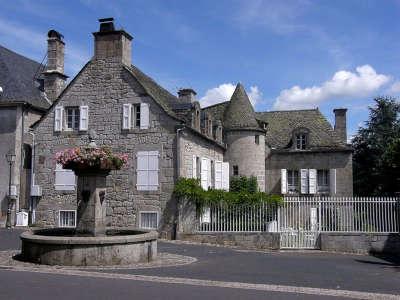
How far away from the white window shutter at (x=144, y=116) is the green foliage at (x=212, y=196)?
116 inches

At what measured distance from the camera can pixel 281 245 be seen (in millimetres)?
18812

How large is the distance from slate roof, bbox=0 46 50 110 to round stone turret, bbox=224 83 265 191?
1080cm

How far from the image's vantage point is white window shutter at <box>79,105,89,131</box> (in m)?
22.4

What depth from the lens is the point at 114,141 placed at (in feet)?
72.0

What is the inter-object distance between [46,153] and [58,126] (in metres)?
1.40

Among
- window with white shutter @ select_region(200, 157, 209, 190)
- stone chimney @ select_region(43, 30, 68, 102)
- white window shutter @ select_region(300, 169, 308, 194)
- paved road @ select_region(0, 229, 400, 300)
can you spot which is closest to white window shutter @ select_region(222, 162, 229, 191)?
window with white shutter @ select_region(200, 157, 209, 190)

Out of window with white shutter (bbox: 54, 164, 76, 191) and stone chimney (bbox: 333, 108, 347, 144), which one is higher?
stone chimney (bbox: 333, 108, 347, 144)

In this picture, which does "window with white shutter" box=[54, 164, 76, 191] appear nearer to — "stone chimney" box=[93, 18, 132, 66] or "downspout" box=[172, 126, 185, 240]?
"downspout" box=[172, 126, 185, 240]

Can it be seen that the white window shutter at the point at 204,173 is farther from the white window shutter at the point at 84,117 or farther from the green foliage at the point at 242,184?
the white window shutter at the point at 84,117

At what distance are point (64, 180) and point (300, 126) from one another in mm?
17894

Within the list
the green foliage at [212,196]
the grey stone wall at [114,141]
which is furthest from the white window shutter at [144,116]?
the green foliage at [212,196]

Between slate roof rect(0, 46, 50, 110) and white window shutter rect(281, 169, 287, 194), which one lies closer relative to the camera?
slate roof rect(0, 46, 50, 110)

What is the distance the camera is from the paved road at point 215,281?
810cm

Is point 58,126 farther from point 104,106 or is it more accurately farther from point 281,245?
point 281,245
